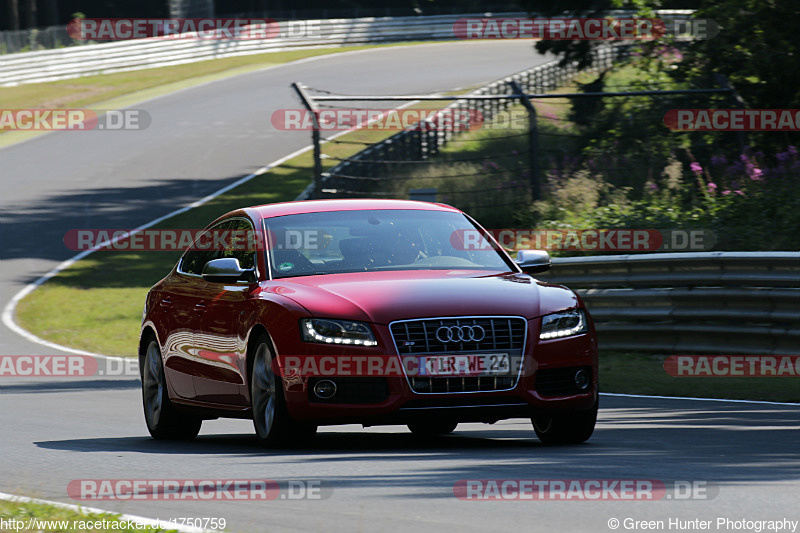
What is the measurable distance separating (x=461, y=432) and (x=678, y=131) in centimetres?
1268

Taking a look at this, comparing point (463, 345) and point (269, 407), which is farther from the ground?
point (463, 345)

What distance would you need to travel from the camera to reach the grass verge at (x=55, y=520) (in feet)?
18.5

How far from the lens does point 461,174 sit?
73.8 ft

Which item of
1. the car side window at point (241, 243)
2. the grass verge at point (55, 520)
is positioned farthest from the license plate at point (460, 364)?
the grass verge at point (55, 520)

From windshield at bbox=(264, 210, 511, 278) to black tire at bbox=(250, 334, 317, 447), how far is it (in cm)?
65

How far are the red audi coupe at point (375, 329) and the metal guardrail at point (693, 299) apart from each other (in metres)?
4.68

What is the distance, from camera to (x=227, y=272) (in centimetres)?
899

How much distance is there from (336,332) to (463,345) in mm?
740

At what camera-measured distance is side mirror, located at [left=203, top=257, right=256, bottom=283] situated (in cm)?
900

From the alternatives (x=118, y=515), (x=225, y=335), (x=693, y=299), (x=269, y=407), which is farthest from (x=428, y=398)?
(x=693, y=299)

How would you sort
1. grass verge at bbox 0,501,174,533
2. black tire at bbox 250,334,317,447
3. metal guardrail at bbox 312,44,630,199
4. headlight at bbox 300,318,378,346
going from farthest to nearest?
metal guardrail at bbox 312,44,630,199, black tire at bbox 250,334,317,447, headlight at bbox 300,318,378,346, grass verge at bbox 0,501,174,533

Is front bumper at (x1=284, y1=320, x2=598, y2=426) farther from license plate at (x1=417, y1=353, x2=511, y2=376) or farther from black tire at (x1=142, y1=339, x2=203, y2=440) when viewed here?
black tire at (x1=142, y1=339, x2=203, y2=440)

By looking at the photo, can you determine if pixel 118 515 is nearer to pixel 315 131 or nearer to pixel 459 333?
pixel 459 333

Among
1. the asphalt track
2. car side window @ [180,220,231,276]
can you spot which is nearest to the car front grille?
the asphalt track
